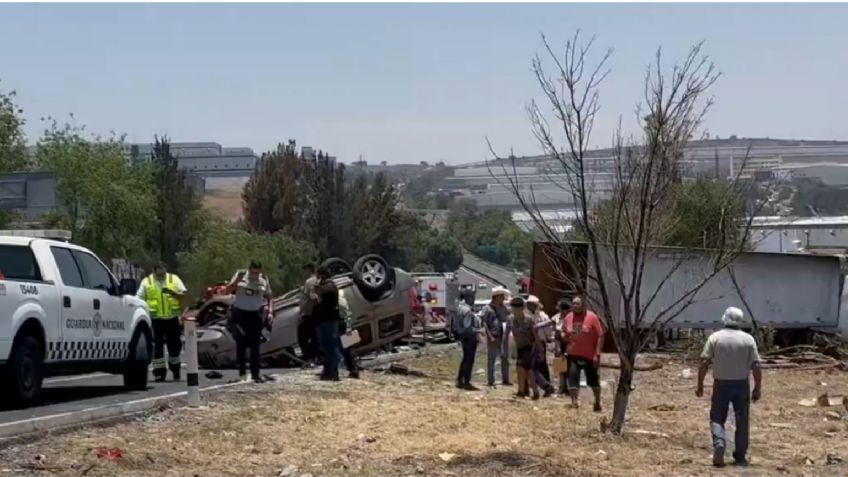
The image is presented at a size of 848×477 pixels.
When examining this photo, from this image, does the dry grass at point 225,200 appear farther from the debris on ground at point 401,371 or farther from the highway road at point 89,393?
the highway road at point 89,393

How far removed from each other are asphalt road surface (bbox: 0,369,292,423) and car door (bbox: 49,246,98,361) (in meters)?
0.54

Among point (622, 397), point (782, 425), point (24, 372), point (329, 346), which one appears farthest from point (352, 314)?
point (24, 372)

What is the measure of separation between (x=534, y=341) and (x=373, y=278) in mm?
4166

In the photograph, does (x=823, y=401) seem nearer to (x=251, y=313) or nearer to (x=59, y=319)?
(x=251, y=313)

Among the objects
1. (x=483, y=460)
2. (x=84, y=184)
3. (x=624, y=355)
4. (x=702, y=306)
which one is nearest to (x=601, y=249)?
(x=624, y=355)

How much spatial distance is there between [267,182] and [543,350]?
58.7m

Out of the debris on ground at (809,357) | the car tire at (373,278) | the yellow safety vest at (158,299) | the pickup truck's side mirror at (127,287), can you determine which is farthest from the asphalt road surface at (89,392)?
the debris on ground at (809,357)

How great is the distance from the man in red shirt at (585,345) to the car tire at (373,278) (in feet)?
19.3

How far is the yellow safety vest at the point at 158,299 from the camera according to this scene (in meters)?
17.8

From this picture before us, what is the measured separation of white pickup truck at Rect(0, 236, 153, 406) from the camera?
1262cm

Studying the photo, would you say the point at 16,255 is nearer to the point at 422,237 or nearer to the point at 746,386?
the point at 746,386

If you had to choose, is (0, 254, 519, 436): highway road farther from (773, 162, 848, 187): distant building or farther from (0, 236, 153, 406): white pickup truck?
(773, 162, 848, 187): distant building

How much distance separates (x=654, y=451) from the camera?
508 inches

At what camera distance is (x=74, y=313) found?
45.8 ft
